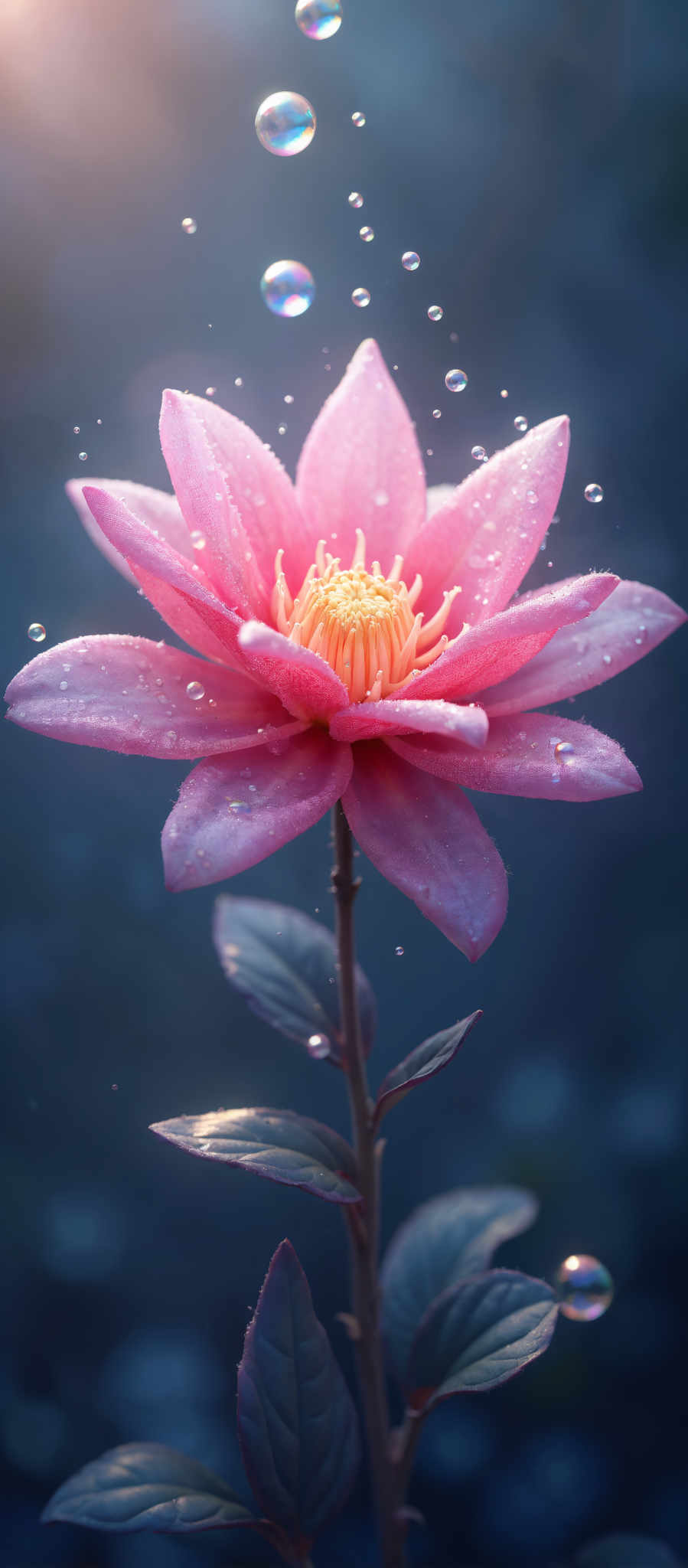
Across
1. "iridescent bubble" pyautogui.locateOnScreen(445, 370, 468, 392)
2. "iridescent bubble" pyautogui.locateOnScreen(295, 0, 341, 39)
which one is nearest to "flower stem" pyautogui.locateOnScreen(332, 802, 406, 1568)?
"iridescent bubble" pyautogui.locateOnScreen(445, 370, 468, 392)

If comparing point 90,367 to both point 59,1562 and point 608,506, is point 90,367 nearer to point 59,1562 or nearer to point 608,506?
point 608,506

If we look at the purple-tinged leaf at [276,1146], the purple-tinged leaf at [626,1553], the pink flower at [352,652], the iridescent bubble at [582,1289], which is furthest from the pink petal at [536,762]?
the purple-tinged leaf at [626,1553]

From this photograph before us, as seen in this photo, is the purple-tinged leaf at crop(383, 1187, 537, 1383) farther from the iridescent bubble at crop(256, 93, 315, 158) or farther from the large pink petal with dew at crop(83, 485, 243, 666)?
the iridescent bubble at crop(256, 93, 315, 158)

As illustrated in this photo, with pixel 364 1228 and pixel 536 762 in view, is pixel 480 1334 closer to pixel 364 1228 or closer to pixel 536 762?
pixel 364 1228

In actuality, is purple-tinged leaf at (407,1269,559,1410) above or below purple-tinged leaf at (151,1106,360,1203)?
below

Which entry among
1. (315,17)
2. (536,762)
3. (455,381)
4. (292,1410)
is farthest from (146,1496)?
(315,17)

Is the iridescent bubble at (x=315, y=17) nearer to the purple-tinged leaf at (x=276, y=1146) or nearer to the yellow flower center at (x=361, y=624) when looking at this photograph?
the yellow flower center at (x=361, y=624)

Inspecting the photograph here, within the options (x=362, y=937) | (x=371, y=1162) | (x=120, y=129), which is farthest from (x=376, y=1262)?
(x=120, y=129)

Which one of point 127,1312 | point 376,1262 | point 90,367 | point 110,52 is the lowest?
point 127,1312
